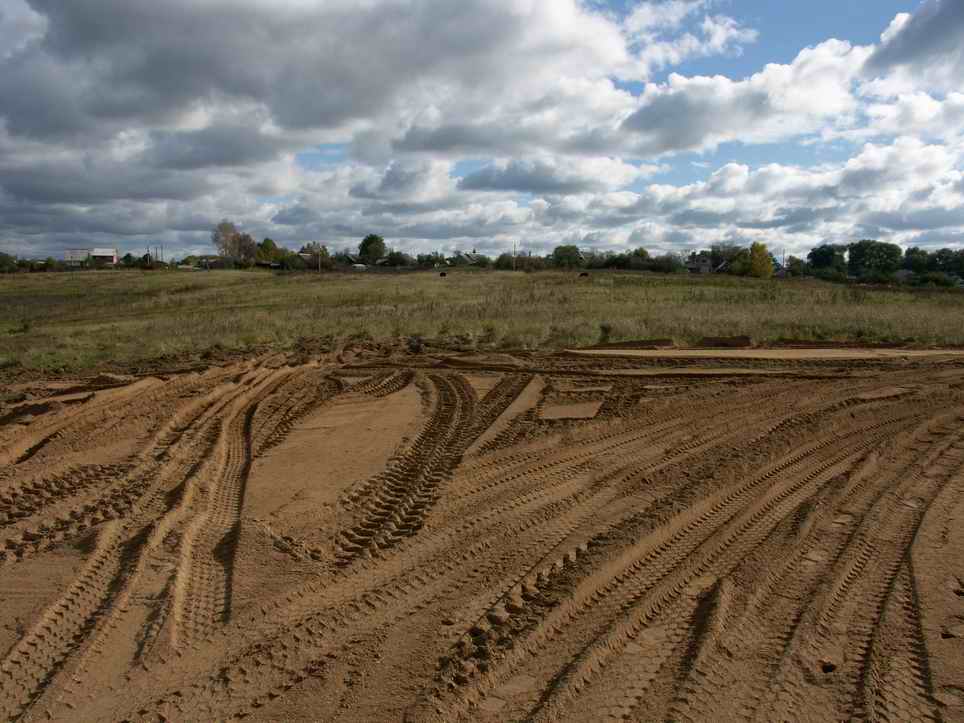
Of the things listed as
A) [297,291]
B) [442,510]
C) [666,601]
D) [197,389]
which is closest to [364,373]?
[197,389]

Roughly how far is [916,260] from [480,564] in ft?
408

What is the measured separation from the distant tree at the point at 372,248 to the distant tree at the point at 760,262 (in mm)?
52027

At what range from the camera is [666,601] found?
5027 millimetres

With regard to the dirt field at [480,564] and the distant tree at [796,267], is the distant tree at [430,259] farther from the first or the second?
the dirt field at [480,564]

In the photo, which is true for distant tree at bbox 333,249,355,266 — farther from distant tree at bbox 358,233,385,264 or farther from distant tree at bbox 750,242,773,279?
distant tree at bbox 750,242,773,279

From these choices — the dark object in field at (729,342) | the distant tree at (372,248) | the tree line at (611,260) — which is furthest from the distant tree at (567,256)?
the dark object in field at (729,342)

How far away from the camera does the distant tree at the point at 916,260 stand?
106 meters

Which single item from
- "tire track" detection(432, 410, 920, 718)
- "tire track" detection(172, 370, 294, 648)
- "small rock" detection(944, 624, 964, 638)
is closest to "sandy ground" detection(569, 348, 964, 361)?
"tire track" detection(432, 410, 920, 718)

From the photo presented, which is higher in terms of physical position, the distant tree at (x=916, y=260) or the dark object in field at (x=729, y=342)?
the distant tree at (x=916, y=260)

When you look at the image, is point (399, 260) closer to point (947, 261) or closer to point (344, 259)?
point (344, 259)

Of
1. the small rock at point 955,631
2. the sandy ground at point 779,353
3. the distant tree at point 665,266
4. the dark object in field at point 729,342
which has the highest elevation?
the distant tree at point 665,266

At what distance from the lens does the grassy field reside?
66.9 feet

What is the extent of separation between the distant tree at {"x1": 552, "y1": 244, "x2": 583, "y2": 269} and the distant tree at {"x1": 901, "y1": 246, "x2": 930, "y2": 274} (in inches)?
1862

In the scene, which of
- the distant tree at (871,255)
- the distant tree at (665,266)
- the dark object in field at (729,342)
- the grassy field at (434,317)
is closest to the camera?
the dark object in field at (729,342)
